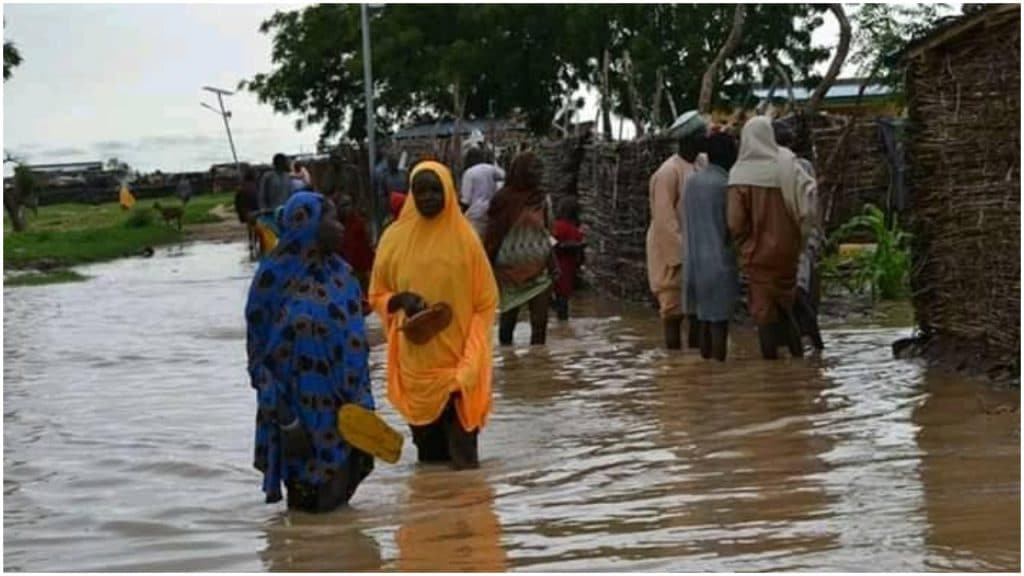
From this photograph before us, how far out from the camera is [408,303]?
7.68 m

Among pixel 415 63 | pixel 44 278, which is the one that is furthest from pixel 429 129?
pixel 44 278

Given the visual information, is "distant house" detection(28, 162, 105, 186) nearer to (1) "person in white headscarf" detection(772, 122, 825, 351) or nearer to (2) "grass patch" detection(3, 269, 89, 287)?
(2) "grass patch" detection(3, 269, 89, 287)

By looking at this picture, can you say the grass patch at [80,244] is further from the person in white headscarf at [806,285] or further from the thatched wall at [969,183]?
the thatched wall at [969,183]

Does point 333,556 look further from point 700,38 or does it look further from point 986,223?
point 700,38

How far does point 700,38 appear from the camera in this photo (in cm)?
3278

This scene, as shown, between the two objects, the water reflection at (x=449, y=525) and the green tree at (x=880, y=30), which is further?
the green tree at (x=880, y=30)

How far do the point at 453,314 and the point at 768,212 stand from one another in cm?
335

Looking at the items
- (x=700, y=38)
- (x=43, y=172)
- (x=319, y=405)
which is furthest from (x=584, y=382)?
(x=43, y=172)

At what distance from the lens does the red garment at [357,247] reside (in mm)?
12891

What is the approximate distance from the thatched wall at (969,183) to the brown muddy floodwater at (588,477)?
37 centimetres

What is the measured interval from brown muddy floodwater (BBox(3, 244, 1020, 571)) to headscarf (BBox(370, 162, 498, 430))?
0.29 meters

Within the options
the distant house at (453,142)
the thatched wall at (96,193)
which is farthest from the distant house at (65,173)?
the distant house at (453,142)

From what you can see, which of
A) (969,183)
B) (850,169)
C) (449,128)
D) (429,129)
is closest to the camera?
(969,183)

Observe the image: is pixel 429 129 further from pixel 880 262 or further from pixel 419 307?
pixel 419 307
